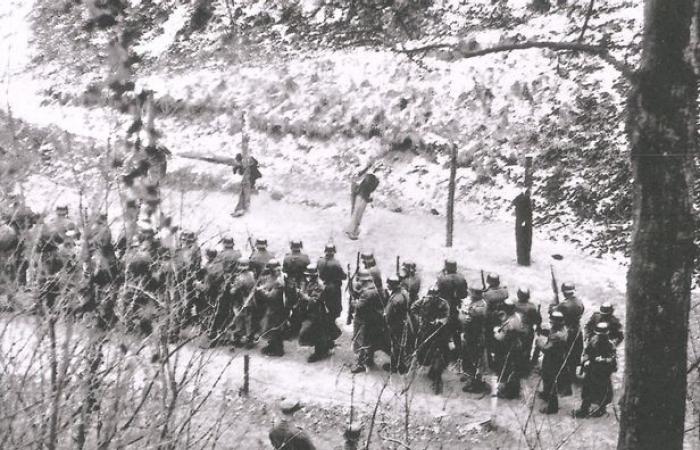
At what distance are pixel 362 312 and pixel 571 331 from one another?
9.00 ft

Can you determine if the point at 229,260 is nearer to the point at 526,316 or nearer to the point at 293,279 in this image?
the point at 293,279

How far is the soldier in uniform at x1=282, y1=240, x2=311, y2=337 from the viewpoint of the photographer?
10438 millimetres

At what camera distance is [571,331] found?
8.52 metres

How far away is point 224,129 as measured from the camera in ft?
64.5

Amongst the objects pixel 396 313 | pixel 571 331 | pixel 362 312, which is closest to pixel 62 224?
pixel 362 312

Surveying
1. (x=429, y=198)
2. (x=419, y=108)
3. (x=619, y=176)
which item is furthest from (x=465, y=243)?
(x=419, y=108)

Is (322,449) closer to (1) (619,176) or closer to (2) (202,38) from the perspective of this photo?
(1) (619,176)

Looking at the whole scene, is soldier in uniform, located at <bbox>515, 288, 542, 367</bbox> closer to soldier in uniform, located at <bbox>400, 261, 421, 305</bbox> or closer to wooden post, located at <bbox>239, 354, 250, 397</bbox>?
soldier in uniform, located at <bbox>400, 261, 421, 305</bbox>

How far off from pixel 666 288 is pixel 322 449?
519 centimetres

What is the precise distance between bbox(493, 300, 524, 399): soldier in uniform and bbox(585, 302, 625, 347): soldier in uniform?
0.88 m

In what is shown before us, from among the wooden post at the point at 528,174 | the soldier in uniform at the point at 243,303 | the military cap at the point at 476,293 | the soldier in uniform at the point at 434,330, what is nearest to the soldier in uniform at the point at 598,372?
the military cap at the point at 476,293

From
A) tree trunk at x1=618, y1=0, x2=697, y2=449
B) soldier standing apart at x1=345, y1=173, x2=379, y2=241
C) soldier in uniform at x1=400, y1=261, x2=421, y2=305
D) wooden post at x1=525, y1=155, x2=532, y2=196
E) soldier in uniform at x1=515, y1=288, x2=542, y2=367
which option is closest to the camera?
tree trunk at x1=618, y1=0, x2=697, y2=449

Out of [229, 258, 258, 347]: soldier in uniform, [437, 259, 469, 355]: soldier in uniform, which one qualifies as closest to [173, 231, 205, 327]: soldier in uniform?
[229, 258, 258, 347]: soldier in uniform

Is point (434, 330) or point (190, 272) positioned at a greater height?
point (190, 272)
